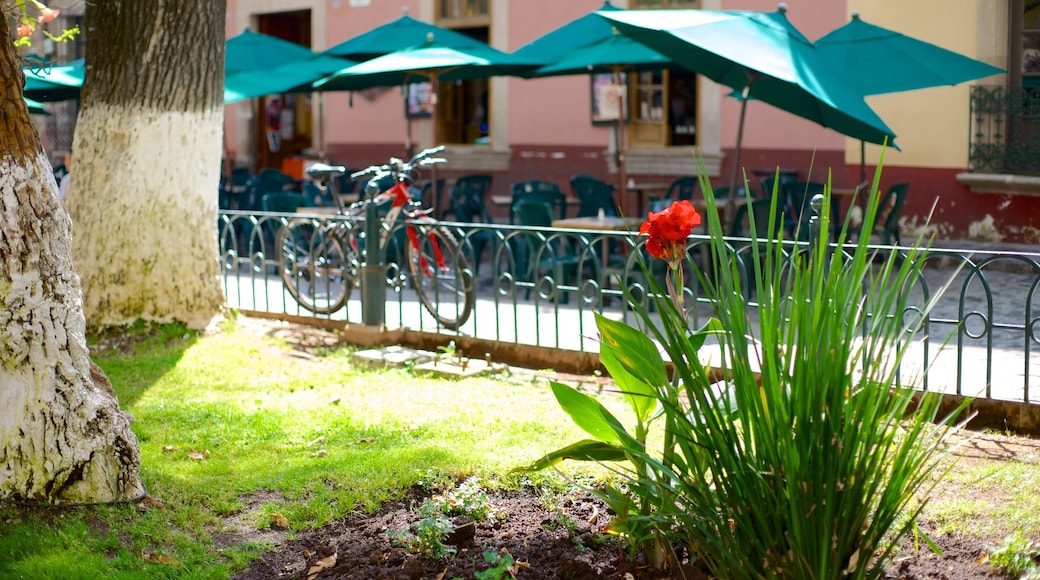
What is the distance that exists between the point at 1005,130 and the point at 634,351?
29.4ft

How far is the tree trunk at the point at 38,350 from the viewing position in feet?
13.6

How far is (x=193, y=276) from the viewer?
7.76 meters

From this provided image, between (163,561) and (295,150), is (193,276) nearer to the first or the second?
(163,561)

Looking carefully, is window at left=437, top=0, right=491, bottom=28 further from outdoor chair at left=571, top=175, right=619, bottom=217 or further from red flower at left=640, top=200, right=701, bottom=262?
red flower at left=640, top=200, right=701, bottom=262

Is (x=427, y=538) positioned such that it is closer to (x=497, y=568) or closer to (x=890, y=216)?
(x=497, y=568)

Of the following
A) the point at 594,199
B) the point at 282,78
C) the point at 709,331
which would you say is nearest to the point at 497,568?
the point at 709,331

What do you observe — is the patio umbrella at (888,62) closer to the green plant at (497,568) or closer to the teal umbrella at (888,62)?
the teal umbrella at (888,62)

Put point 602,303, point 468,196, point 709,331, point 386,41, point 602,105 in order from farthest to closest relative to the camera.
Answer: point 602,105 → point 386,41 → point 468,196 → point 602,303 → point 709,331

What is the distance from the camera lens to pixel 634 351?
3.48m

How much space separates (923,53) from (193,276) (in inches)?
230

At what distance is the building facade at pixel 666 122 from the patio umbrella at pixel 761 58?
476 mm

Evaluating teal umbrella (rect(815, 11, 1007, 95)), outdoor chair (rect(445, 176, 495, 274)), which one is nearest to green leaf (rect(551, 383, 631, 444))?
teal umbrella (rect(815, 11, 1007, 95))

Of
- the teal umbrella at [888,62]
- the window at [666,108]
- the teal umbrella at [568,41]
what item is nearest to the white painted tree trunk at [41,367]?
the teal umbrella at [888,62]

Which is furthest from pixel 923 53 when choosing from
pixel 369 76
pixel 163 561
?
pixel 163 561
